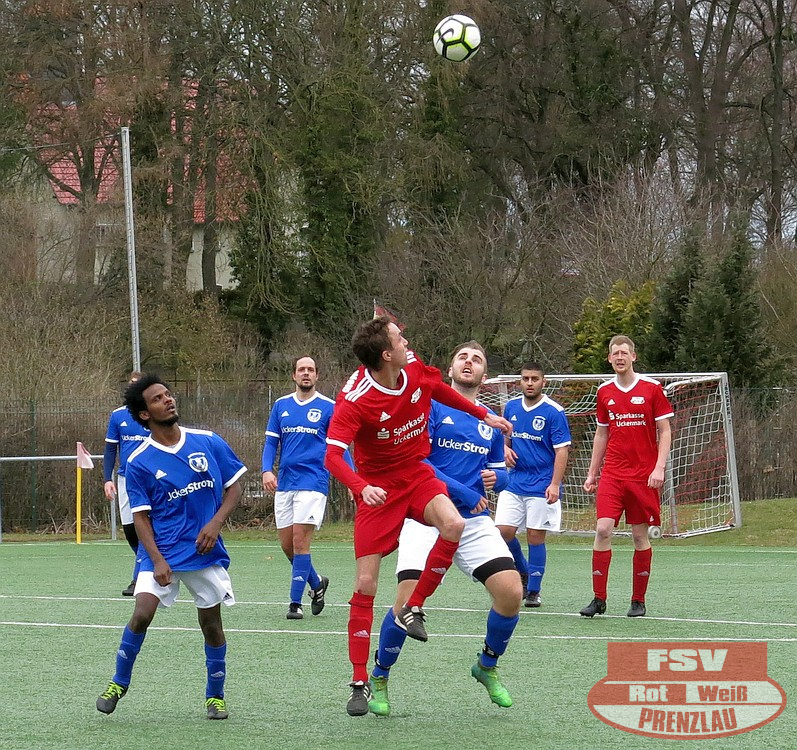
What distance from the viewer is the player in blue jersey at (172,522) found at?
6246mm

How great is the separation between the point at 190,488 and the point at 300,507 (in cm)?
422

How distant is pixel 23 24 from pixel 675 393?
1847 centimetres

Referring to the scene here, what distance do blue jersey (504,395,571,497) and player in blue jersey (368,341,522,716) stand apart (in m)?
2.65

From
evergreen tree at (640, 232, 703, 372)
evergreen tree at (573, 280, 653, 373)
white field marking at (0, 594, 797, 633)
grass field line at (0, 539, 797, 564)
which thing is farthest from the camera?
evergreen tree at (573, 280, 653, 373)

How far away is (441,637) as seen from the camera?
29.3 feet

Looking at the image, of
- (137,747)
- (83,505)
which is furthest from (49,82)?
(137,747)

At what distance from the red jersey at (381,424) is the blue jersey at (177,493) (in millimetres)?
616

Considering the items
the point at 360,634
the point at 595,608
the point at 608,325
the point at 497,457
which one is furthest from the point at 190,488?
the point at 608,325

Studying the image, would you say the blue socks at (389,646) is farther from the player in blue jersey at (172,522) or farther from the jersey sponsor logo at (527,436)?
the jersey sponsor logo at (527,436)

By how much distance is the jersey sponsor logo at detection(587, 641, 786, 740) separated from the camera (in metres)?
5.92

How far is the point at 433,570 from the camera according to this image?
255 inches

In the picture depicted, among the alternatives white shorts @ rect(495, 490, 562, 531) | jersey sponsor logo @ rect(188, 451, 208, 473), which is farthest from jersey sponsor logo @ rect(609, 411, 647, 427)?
jersey sponsor logo @ rect(188, 451, 208, 473)

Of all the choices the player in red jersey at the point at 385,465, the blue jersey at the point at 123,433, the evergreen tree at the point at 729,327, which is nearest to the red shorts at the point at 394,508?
the player in red jersey at the point at 385,465

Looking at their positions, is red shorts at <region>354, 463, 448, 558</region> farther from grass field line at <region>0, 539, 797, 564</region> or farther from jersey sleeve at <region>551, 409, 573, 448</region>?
grass field line at <region>0, 539, 797, 564</region>
